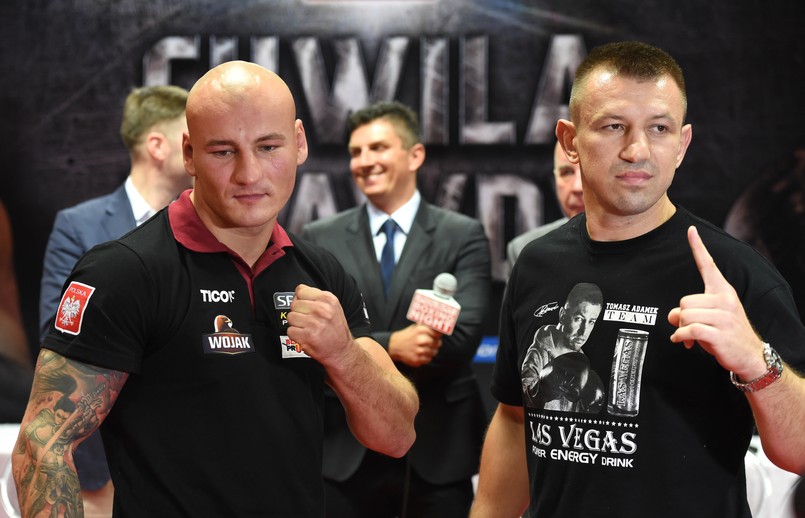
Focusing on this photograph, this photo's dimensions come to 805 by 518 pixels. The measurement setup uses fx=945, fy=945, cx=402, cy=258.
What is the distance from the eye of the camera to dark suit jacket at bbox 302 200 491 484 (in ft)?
12.4

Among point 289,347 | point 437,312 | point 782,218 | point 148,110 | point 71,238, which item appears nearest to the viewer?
point 289,347

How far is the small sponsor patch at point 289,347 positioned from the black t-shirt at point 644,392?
54 centimetres

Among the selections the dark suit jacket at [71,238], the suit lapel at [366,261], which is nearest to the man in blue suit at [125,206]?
the dark suit jacket at [71,238]

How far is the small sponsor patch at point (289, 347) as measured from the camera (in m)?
2.06

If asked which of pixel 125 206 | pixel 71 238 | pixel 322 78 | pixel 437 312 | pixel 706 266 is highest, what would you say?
pixel 322 78

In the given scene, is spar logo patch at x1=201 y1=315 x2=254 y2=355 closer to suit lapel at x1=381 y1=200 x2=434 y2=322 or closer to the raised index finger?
the raised index finger

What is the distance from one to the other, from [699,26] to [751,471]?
2256 mm

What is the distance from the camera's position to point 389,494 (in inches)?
148

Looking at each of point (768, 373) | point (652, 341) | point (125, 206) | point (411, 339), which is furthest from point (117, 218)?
point (768, 373)

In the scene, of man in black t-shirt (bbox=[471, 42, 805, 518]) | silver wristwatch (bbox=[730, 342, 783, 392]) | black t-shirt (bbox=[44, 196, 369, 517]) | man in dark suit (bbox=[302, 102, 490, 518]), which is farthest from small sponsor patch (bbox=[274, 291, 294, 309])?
man in dark suit (bbox=[302, 102, 490, 518])

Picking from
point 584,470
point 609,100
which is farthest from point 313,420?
point 609,100

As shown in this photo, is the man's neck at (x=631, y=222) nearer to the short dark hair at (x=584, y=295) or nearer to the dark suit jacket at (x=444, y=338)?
the short dark hair at (x=584, y=295)

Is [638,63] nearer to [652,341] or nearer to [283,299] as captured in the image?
[652,341]

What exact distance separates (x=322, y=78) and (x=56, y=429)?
11.5 feet
